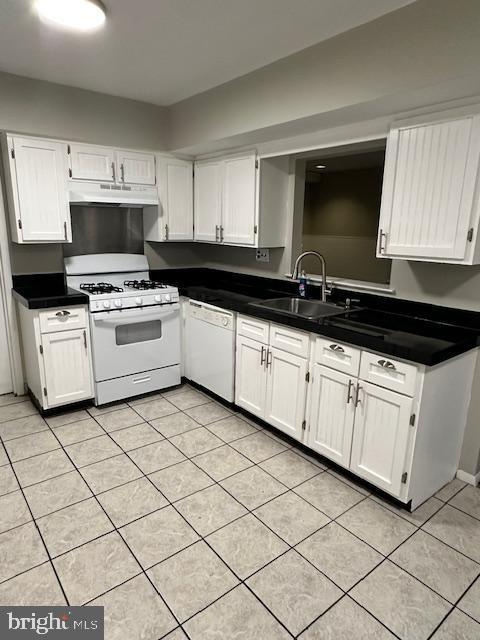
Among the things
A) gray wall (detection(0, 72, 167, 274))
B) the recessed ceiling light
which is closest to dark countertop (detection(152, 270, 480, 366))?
gray wall (detection(0, 72, 167, 274))

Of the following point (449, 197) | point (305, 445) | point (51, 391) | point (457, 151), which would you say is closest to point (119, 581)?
point (305, 445)

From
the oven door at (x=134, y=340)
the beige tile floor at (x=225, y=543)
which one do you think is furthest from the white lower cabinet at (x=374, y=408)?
the oven door at (x=134, y=340)

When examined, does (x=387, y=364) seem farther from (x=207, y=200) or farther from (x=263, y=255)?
(x=207, y=200)

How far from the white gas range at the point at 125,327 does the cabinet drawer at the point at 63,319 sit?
0.09 metres

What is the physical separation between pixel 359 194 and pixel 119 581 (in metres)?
5.77

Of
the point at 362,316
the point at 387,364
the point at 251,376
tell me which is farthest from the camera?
the point at 251,376

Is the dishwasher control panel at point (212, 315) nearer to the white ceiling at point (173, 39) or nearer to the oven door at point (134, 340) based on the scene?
the oven door at point (134, 340)

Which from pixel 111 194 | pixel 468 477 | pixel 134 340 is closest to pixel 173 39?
pixel 111 194

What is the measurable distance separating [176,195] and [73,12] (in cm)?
187

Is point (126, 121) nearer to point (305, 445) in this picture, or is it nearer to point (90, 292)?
point (90, 292)

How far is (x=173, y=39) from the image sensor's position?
89.5 inches

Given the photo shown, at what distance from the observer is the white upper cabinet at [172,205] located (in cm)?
368

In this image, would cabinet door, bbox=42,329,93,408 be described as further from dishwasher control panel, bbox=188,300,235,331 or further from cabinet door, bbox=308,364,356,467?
cabinet door, bbox=308,364,356,467

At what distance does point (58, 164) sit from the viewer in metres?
3.08
